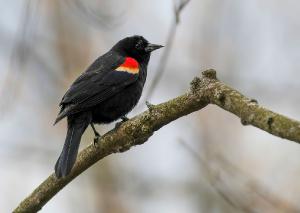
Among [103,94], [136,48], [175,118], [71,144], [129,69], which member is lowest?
[175,118]

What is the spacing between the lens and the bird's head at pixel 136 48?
5.36m

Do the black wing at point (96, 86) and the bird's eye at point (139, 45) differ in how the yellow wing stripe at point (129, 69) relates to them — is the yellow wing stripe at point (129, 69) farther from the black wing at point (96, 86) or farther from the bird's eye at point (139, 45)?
the bird's eye at point (139, 45)

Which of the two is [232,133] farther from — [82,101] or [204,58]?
[82,101]


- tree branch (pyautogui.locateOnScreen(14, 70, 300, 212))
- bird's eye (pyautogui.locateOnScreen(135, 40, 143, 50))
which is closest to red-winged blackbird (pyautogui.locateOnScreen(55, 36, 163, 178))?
bird's eye (pyautogui.locateOnScreen(135, 40, 143, 50))

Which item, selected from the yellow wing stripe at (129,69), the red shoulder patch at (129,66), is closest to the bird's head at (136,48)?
the red shoulder patch at (129,66)

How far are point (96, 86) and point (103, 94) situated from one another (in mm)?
84

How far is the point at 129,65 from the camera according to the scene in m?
4.95

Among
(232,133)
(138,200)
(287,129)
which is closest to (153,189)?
(138,200)

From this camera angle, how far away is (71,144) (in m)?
3.97

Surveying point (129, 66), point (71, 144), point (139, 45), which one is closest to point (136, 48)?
point (139, 45)

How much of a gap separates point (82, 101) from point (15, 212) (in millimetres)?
1125

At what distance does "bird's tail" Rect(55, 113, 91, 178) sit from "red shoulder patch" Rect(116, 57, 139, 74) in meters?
0.60

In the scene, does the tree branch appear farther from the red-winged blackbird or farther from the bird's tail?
the red-winged blackbird

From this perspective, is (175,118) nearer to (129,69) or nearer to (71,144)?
(71,144)
